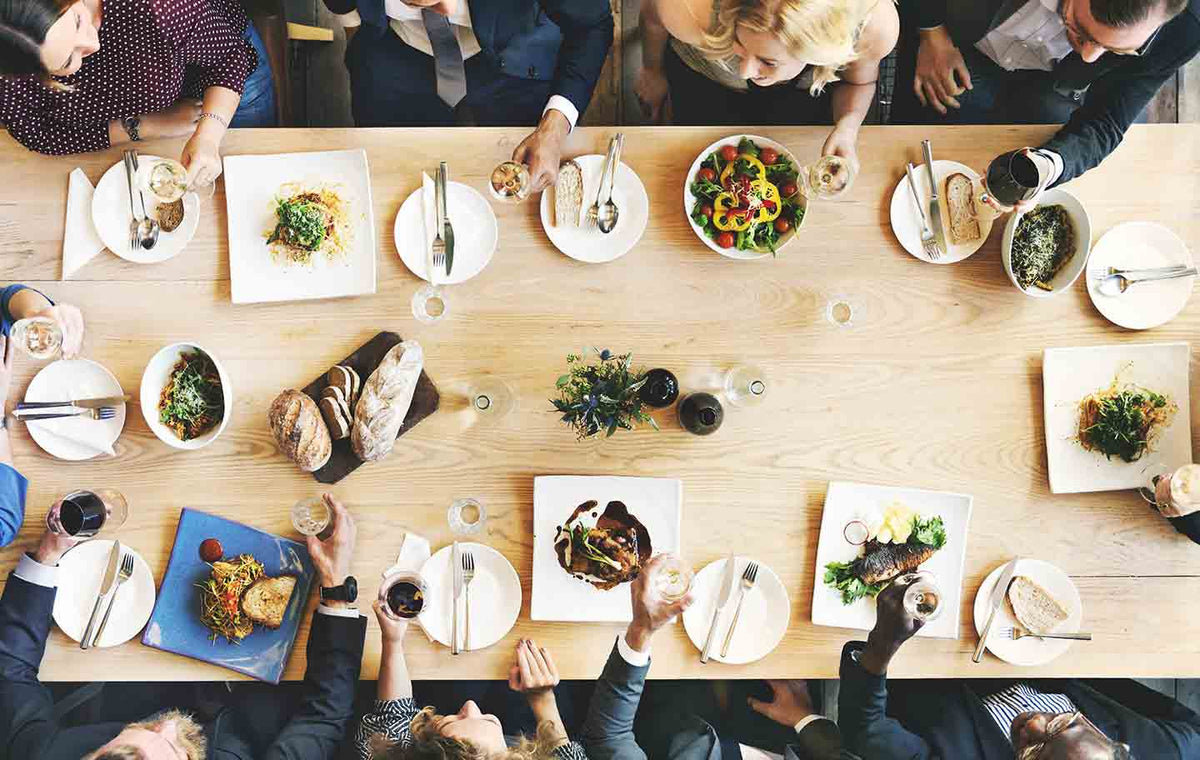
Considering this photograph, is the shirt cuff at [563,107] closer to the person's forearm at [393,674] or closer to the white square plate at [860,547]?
the white square plate at [860,547]

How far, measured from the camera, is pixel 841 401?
6.08 feet

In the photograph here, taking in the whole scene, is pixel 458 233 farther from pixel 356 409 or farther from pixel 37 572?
pixel 37 572

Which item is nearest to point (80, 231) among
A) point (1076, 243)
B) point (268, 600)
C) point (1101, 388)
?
point (268, 600)

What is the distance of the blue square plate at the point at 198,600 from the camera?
1.78 metres

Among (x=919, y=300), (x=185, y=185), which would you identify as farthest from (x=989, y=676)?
(x=185, y=185)

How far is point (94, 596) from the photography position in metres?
1.78

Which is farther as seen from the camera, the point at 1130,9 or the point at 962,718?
the point at 962,718

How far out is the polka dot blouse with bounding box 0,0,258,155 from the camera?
1717 mm

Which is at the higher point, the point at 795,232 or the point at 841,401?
the point at 795,232

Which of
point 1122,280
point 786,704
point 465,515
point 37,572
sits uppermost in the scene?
point 1122,280

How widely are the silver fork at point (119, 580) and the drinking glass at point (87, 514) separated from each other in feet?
0.25

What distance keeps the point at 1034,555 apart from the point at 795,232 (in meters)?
0.92

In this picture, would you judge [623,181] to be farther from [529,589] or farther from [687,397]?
[529,589]

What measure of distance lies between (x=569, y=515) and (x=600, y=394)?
0.98 feet
